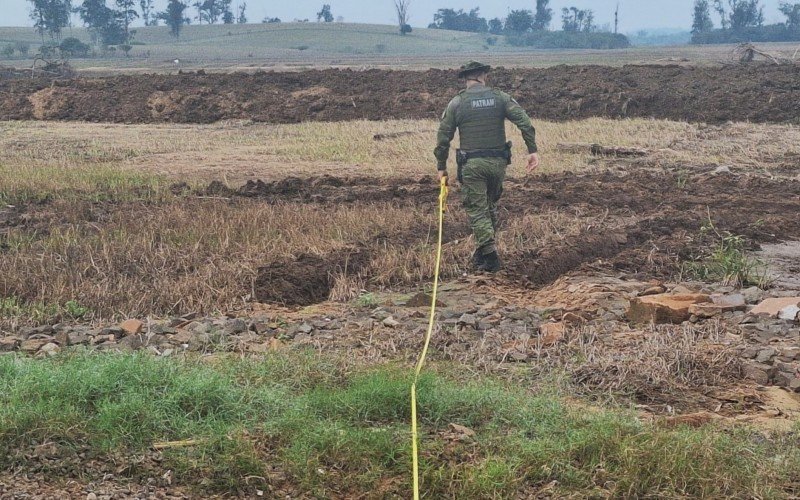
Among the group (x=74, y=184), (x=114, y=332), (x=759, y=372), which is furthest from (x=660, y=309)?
(x=74, y=184)

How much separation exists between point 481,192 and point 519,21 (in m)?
120

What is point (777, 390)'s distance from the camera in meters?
5.84

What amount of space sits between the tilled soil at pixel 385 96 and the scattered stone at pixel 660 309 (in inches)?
684

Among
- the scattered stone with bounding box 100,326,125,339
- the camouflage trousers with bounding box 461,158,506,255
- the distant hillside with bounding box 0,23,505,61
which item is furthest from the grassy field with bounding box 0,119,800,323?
the distant hillside with bounding box 0,23,505,61

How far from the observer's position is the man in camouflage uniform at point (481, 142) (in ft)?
29.1

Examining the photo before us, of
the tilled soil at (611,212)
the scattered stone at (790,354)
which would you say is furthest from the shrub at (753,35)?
the scattered stone at (790,354)

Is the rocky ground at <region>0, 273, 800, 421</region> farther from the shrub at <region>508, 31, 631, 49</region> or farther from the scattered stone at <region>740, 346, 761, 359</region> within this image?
the shrub at <region>508, 31, 631, 49</region>

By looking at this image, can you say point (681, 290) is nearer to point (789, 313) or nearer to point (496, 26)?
point (789, 313)

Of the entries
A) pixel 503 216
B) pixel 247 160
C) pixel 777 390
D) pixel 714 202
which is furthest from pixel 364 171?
pixel 777 390

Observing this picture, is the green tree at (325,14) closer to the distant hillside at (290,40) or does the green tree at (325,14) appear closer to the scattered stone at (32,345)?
the distant hillside at (290,40)

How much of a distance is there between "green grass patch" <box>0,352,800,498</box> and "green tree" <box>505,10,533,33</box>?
125m

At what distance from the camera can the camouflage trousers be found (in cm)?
899

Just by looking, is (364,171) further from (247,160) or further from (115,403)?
(115,403)

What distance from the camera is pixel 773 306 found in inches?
291
